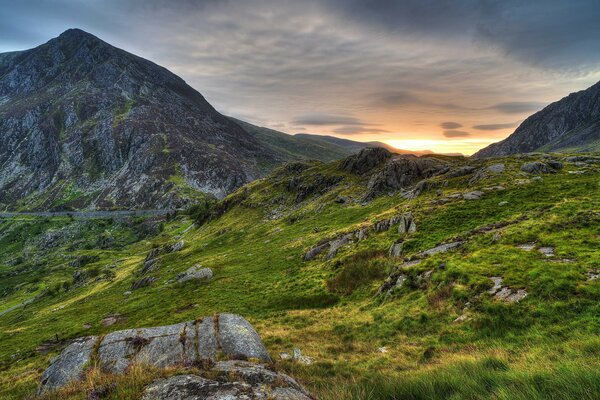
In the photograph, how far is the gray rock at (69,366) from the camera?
54.6 feet

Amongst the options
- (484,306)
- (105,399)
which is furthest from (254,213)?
(105,399)

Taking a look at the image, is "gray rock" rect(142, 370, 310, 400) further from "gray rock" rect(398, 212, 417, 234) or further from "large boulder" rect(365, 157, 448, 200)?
"large boulder" rect(365, 157, 448, 200)

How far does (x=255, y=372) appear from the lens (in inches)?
402

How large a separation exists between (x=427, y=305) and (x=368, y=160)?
330 ft

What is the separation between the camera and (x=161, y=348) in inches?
734

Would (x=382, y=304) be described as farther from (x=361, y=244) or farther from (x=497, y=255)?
(x=361, y=244)

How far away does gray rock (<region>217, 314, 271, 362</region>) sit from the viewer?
17.5 m

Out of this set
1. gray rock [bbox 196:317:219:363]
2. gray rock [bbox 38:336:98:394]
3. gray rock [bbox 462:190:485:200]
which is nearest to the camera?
gray rock [bbox 38:336:98:394]

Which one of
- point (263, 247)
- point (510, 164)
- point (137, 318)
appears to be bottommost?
point (137, 318)

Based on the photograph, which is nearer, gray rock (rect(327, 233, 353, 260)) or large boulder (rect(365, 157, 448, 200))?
gray rock (rect(327, 233, 353, 260))

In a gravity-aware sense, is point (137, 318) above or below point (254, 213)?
below

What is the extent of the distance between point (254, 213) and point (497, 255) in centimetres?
10145

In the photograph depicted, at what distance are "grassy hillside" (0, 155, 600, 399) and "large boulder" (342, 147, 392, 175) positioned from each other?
1903 inches

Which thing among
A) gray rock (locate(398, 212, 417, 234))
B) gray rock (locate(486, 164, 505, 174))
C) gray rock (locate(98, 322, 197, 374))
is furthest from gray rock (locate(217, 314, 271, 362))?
gray rock (locate(486, 164, 505, 174))
